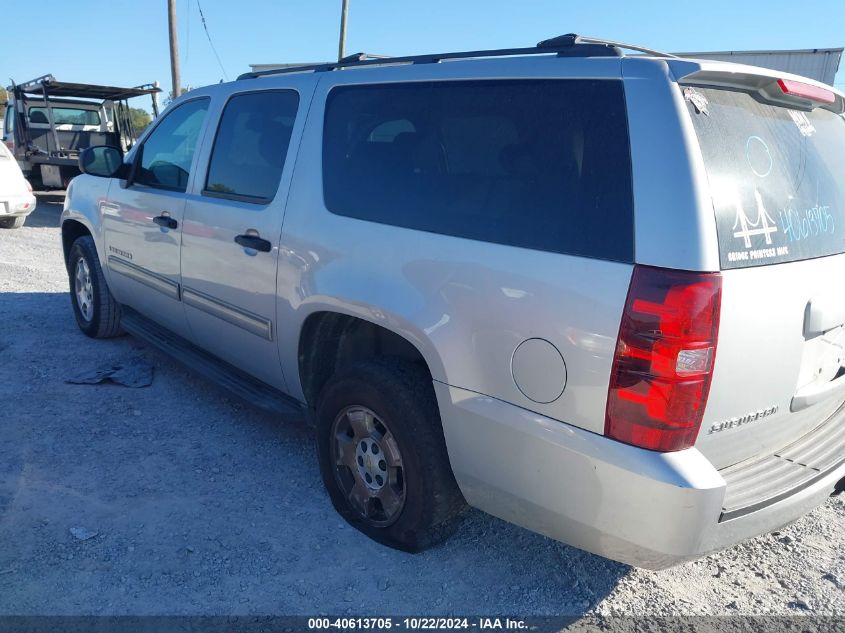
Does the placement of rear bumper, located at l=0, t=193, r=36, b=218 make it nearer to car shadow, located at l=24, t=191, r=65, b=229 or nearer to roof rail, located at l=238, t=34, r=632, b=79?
car shadow, located at l=24, t=191, r=65, b=229

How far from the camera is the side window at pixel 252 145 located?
3408mm

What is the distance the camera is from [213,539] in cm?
297

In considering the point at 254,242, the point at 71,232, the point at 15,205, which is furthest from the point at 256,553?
the point at 15,205

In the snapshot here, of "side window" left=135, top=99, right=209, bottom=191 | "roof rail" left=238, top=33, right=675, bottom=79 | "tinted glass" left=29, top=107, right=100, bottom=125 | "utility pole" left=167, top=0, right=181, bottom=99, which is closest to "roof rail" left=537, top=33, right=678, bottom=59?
"roof rail" left=238, top=33, right=675, bottom=79

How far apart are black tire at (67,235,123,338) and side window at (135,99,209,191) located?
1.01 m

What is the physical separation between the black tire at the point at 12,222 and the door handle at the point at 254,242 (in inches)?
368

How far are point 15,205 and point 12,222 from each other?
584 millimetres

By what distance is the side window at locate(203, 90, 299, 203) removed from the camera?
3408mm

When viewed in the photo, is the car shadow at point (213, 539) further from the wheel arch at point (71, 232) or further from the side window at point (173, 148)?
the wheel arch at point (71, 232)

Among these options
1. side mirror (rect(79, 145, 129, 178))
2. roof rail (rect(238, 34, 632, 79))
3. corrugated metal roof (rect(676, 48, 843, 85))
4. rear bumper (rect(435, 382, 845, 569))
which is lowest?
rear bumper (rect(435, 382, 845, 569))

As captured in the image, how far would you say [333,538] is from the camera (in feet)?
9.96

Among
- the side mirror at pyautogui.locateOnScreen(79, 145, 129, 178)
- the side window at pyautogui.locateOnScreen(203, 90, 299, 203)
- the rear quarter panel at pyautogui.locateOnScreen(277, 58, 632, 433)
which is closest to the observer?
the rear quarter panel at pyautogui.locateOnScreen(277, 58, 632, 433)

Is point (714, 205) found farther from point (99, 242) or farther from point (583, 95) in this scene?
point (99, 242)

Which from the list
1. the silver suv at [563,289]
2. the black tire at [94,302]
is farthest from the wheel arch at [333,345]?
the black tire at [94,302]
